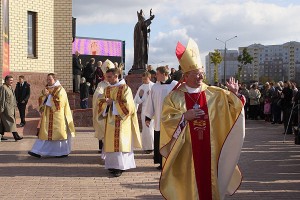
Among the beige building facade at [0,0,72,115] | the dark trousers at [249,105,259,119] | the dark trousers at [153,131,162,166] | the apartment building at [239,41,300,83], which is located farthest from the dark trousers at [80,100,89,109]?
the apartment building at [239,41,300,83]

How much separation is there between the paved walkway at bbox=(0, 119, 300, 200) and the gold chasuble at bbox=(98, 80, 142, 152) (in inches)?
23.6

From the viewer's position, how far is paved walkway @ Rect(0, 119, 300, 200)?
7.98 m

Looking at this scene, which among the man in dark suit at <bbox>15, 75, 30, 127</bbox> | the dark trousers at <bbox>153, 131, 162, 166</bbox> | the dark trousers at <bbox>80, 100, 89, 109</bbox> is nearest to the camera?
the dark trousers at <bbox>153, 131, 162, 166</bbox>

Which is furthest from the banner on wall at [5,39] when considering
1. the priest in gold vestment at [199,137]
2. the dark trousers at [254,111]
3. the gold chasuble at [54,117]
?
the priest in gold vestment at [199,137]

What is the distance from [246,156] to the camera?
12.2 meters

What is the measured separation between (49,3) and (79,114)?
230 inches

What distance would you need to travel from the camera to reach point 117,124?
9.65 meters

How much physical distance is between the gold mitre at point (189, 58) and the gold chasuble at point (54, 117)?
627 cm

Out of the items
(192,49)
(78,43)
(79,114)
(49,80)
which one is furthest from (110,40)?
(192,49)

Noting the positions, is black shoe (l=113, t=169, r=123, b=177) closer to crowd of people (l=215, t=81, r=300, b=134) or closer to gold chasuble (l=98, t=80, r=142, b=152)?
gold chasuble (l=98, t=80, r=142, b=152)

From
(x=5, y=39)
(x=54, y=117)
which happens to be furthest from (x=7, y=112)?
(x=5, y=39)

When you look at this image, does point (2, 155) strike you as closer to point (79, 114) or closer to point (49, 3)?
point (79, 114)

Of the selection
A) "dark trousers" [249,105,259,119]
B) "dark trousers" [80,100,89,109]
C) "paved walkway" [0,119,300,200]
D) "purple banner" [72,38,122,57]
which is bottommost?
"paved walkway" [0,119,300,200]

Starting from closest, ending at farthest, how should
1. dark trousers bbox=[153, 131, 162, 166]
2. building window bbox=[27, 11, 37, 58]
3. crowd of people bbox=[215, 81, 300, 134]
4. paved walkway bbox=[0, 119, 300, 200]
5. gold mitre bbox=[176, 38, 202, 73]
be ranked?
1. gold mitre bbox=[176, 38, 202, 73]
2. paved walkway bbox=[0, 119, 300, 200]
3. dark trousers bbox=[153, 131, 162, 166]
4. crowd of people bbox=[215, 81, 300, 134]
5. building window bbox=[27, 11, 37, 58]
